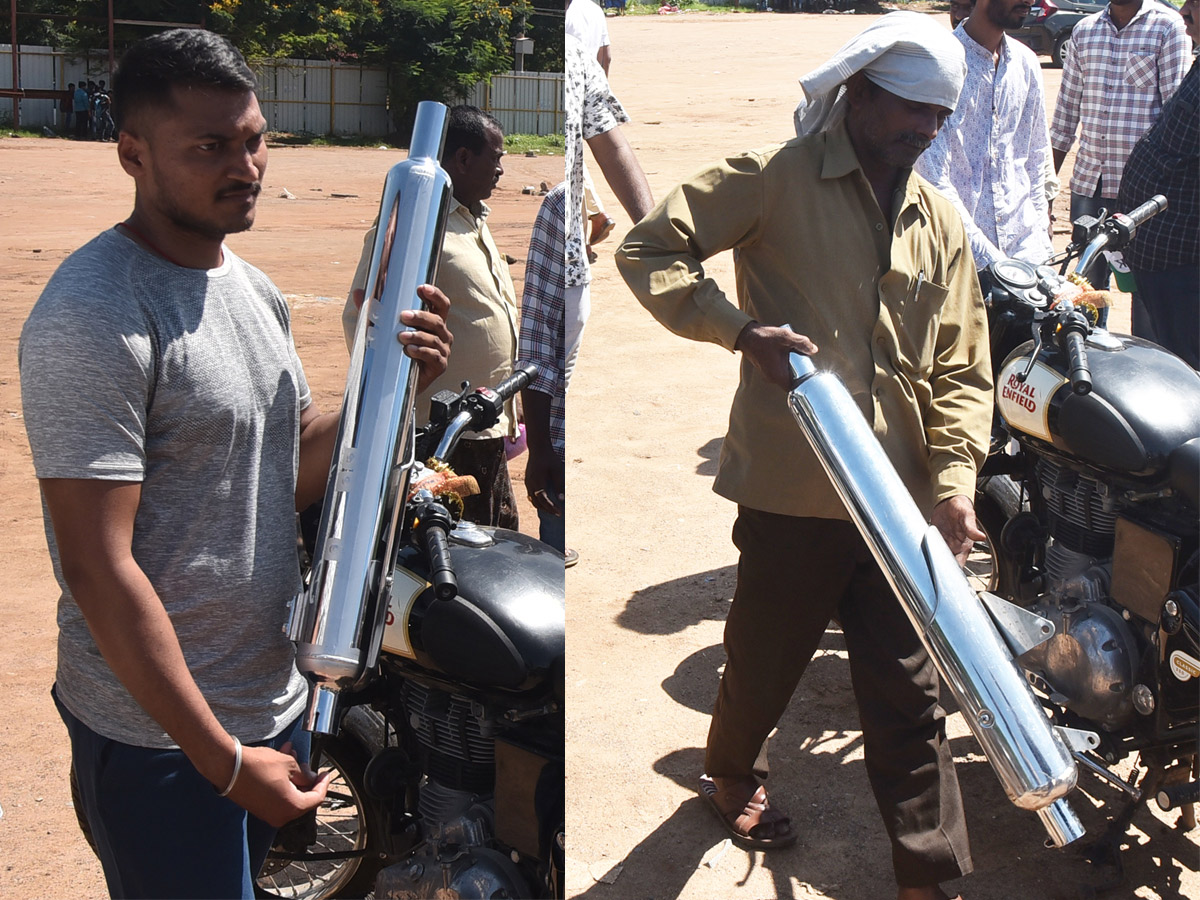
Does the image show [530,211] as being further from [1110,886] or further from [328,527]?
[1110,886]

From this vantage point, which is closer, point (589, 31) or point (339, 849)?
point (589, 31)

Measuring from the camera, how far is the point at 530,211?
1.72 metres

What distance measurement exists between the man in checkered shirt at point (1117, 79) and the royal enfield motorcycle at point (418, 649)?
443cm

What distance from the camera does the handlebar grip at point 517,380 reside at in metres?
1.71

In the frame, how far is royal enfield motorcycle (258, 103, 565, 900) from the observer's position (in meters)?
1.29

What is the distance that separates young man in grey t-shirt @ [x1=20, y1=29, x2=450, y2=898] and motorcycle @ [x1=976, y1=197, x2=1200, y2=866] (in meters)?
1.66

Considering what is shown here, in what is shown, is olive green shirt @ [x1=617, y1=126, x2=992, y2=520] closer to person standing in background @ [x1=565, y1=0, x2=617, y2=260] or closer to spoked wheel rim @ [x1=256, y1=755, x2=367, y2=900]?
person standing in background @ [x1=565, y1=0, x2=617, y2=260]

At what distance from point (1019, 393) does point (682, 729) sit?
129 centimetres

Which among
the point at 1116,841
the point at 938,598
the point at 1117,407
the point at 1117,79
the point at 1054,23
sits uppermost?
the point at 1054,23

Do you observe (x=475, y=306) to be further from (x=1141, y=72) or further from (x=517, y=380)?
(x=1141, y=72)

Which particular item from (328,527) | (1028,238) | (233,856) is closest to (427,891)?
(233,856)

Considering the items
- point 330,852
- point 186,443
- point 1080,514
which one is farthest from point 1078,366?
point 186,443

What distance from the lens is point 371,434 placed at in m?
1.29

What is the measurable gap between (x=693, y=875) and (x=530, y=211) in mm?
1745
